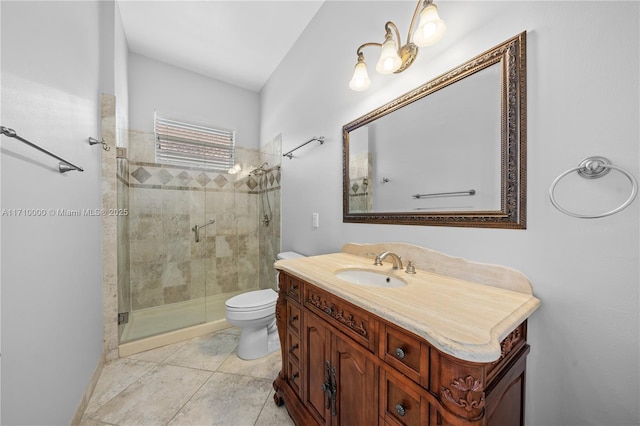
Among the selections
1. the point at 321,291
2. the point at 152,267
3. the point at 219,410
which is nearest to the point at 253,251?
the point at 152,267

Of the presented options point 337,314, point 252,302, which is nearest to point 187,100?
point 252,302

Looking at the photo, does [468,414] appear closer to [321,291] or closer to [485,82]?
[321,291]

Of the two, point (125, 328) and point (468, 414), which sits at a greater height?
point (468, 414)

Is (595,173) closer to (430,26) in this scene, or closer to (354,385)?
(430,26)

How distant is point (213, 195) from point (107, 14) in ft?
5.52

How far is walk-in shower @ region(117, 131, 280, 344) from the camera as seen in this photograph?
2.19m

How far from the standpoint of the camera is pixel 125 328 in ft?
6.47

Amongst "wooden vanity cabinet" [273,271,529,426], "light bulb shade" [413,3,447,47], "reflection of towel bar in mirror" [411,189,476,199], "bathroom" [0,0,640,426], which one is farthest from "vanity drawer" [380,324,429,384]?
"light bulb shade" [413,3,447,47]

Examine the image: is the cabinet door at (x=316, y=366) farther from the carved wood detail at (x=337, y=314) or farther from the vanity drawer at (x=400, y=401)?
the vanity drawer at (x=400, y=401)

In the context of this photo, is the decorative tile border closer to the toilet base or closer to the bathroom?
the bathroom

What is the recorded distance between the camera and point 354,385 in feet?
2.69

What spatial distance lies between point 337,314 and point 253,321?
3.63 ft

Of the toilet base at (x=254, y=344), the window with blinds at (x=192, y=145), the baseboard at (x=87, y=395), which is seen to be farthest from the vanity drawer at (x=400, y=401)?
the window with blinds at (x=192, y=145)

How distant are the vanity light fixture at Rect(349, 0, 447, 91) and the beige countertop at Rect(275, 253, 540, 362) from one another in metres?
1.02
